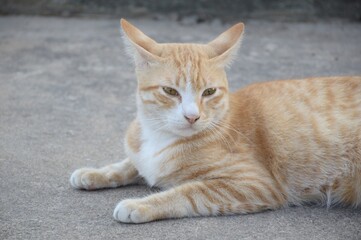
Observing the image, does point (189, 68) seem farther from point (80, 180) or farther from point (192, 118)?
point (80, 180)

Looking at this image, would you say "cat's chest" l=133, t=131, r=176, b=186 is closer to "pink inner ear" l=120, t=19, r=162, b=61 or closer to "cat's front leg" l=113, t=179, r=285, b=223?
"cat's front leg" l=113, t=179, r=285, b=223

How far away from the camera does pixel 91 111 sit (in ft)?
16.5

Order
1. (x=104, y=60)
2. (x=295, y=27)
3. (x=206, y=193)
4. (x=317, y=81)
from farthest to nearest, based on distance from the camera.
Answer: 1. (x=295, y=27)
2. (x=104, y=60)
3. (x=317, y=81)
4. (x=206, y=193)

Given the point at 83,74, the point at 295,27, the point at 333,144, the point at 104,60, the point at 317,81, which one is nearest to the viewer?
the point at 333,144

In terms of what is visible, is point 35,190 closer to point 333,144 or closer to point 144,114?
point 144,114

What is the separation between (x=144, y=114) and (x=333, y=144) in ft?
3.63

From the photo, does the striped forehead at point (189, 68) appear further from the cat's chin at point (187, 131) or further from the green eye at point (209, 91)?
the cat's chin at point (187, 131)

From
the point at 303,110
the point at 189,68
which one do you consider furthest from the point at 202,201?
the point at 303,110

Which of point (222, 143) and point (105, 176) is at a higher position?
point (222, 143)

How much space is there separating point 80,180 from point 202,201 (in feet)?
2.61

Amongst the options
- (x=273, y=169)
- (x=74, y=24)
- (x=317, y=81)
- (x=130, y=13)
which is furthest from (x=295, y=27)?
(x=273, y=169)

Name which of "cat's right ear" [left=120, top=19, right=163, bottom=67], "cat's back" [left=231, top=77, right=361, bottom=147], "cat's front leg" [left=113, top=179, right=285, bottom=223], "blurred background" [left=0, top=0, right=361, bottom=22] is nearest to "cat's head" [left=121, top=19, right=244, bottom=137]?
"cat's right ear" [left=120, top=19, right=163, bottom=67]

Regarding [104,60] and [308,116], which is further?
[104,60]

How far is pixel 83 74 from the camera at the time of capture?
596 cm
